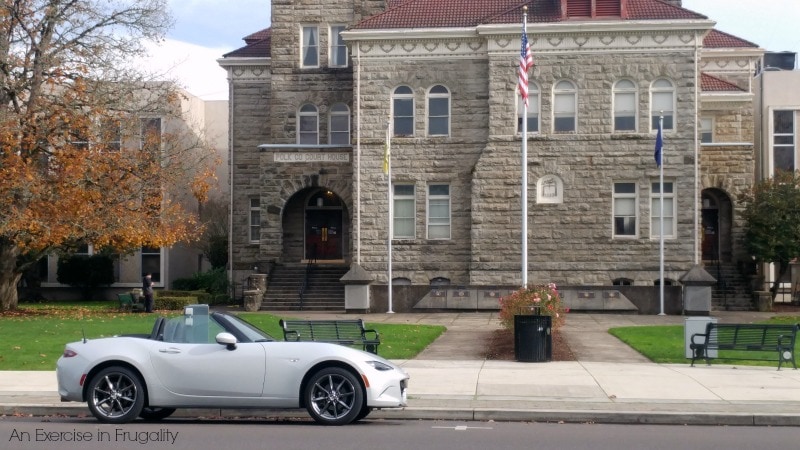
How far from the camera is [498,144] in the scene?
36.2 m

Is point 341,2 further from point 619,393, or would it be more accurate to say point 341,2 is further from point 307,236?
point 619,393

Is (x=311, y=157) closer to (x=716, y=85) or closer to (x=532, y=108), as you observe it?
(x=532, y=108)

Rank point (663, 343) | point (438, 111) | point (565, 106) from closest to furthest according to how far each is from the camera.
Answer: point (663, 343), point (565, 106), point (438, 111)

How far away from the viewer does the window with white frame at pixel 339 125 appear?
4022cm

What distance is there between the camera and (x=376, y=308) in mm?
34000

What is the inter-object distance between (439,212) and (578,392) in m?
22.3

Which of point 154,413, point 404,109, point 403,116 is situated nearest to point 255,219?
point 403,116

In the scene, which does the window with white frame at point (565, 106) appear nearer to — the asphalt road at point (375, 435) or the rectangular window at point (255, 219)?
the rectangular window at point (255, 219)

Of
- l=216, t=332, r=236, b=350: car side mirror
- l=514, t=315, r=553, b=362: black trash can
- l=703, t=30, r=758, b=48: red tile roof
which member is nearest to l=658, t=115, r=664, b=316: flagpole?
l=703, t=30, r=758, b=48: red tile roof

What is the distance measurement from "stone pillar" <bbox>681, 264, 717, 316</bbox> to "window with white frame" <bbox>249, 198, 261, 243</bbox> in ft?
57.0

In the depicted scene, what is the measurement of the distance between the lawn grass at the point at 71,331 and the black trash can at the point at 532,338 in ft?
7.09

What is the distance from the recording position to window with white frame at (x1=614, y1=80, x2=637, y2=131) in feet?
118

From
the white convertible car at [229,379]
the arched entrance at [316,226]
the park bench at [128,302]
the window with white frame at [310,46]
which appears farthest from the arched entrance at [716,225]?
the white convertible car at [229,379]

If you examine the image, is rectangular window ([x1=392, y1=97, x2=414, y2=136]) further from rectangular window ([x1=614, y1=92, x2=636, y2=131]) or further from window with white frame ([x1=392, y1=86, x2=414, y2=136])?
rectangular window ([x1=614, y1=92, x2=636, y2=131])
